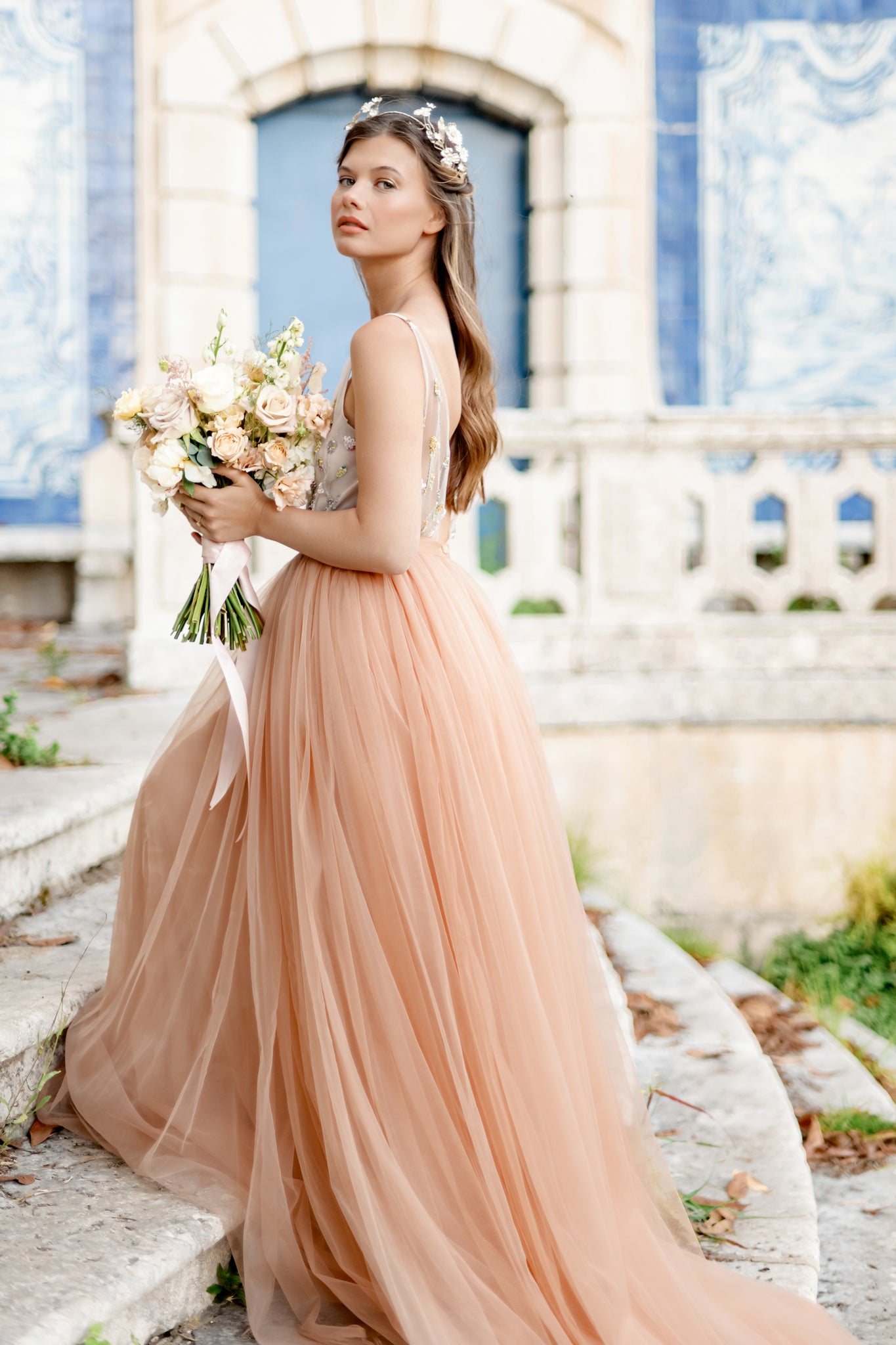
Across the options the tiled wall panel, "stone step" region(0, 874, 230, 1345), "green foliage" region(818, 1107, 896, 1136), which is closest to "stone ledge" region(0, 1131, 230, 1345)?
"stone step" region(0, 874, 230, 1345)

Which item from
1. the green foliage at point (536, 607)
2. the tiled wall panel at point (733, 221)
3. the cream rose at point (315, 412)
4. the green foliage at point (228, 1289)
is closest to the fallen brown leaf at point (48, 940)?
the green foliage at point (228, 1289)

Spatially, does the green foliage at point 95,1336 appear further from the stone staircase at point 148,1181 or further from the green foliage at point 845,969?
the green foliage at point 845,969

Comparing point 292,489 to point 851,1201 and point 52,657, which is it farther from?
point 52,657

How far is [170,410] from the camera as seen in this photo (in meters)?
2.02

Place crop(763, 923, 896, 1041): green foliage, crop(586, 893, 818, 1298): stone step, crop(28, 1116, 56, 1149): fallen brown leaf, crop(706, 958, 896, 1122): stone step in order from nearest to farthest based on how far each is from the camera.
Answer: crop(28, 1116, 56, 1149): fallen brown leaf → crop(586, 893, 818, 1298): stone step → crop(706, 958, 896, 1122): stone step → crop(763, 923, 896, 1041): green foliage

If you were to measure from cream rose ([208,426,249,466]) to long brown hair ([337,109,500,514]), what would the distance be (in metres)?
0.47

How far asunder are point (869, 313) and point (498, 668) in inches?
250

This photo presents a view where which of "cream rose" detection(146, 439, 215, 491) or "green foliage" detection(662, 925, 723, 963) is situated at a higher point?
"cream rose" detection(146, 439, 215, 491)

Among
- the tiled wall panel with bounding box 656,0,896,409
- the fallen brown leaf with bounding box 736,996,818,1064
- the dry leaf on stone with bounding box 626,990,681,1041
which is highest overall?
the tiled wall panel with bounding box 656,0,896,409

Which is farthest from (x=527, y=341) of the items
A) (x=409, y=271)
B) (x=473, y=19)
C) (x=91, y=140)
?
(x=409, y=271)

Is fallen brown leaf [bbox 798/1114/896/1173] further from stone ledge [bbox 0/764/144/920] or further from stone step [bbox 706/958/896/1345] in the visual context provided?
stone ledge [bbox 0/764/144/920]

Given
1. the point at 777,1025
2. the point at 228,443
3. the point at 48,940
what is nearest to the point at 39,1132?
the point at 48,940

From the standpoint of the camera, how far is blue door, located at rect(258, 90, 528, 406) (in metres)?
7.68

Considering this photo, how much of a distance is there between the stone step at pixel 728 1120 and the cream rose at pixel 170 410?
6.08 ft
